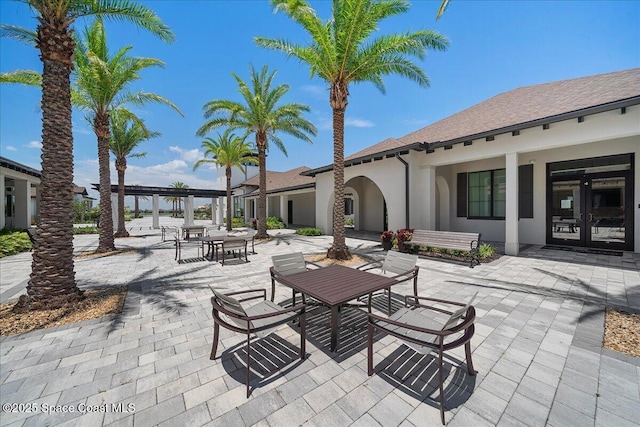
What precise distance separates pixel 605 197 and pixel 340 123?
1026cm

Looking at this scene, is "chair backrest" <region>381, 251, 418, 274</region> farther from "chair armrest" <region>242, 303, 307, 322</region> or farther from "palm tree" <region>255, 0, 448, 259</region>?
"palm tree" <region>255, 0, 448, 259</region>

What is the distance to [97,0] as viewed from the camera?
18.7 ft

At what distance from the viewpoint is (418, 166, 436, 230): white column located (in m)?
11.2

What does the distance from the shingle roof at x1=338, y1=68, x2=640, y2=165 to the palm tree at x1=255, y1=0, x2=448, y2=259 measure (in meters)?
3.19

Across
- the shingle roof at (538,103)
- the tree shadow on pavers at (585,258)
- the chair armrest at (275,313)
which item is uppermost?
the shingle roof at (538,103)

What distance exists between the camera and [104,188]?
11.6 meters

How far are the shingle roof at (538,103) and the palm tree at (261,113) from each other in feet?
24.1

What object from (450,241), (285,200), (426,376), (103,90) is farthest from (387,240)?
(285,200)

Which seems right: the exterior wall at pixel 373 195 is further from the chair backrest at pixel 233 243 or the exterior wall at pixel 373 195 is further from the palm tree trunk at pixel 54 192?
the palm tree trunk at pixel 54 192

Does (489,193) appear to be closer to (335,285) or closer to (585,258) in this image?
(585,258)

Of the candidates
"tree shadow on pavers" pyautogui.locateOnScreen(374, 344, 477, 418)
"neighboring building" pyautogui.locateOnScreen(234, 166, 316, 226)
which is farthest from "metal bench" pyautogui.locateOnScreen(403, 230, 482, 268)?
"neighboring building" pyautogui.locateOnScreen(234, 166, 316, 226)

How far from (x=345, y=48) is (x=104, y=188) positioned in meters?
12.2

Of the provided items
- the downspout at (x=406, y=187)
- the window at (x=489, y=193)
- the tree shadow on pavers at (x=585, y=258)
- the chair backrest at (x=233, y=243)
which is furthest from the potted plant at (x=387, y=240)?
the chair backrest at (x=233, y=243)

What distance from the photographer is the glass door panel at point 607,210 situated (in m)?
8.94
